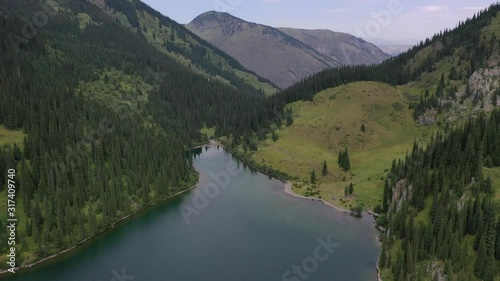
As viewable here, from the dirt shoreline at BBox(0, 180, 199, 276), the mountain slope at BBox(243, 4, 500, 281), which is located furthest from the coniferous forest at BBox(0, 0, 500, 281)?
the dirt shoreline at BBox(0, 180, 199, 276)

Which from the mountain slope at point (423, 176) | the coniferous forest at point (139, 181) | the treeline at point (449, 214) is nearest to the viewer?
the treeline at point (449, 214)

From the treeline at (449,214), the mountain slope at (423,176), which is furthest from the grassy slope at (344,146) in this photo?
the treeline at (449,214)

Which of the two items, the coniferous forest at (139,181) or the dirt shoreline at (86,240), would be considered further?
the dirt shoreline at (86,240)

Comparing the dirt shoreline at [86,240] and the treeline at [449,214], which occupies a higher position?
the treeline at [449,214]

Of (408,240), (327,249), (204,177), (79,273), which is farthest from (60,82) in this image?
(408,240)

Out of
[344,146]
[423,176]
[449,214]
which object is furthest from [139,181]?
[344,146]

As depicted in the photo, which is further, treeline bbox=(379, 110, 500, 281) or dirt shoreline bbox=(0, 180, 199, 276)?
dirt shoreline bbox=(0, 180, 199, 276)

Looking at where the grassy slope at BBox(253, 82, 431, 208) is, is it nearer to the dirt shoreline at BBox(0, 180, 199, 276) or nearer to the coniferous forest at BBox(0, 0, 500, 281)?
the coniferous forest at BBox(0, 0, 500, 281)

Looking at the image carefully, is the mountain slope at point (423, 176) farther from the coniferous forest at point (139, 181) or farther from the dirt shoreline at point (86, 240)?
the dirt shoreline at point (86, 240)
